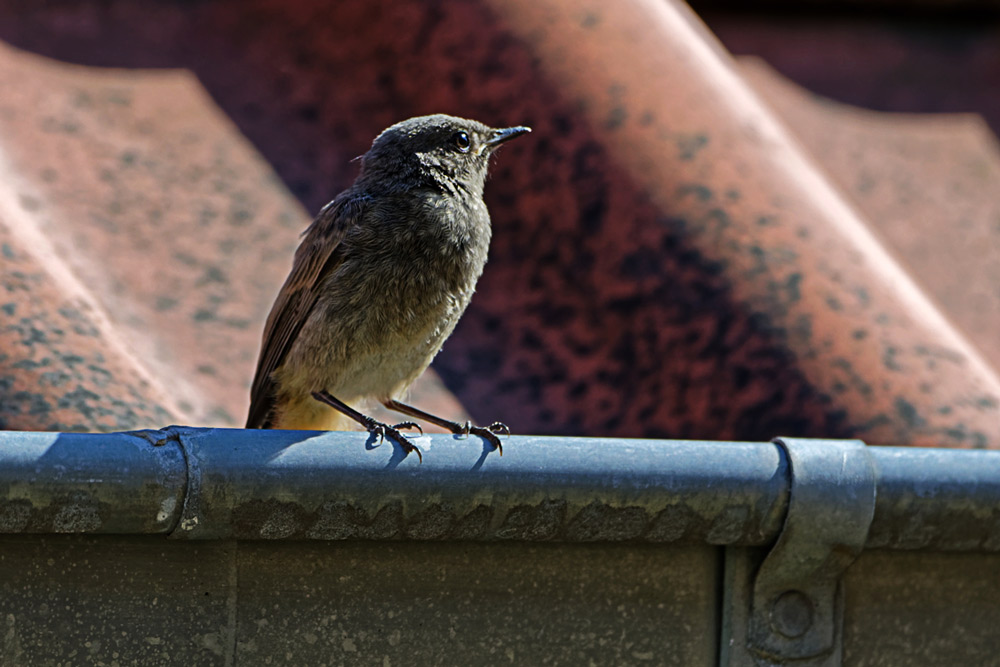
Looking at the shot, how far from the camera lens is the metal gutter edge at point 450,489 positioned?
5.60 ft

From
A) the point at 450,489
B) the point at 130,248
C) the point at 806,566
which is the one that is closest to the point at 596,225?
the point at 130,248

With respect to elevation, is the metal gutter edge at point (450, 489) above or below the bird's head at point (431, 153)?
below

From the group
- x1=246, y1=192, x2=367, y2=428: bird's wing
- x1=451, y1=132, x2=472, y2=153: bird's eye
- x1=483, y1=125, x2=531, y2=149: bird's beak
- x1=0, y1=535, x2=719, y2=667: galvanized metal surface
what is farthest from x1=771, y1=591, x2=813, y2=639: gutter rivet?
x1=451, y1=132, x2=472, y2=153: bird's eye

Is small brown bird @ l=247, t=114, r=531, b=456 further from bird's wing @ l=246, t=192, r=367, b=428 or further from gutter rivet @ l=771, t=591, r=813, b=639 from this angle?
gutter rivet @ l=771, t=591, r=813, b=639

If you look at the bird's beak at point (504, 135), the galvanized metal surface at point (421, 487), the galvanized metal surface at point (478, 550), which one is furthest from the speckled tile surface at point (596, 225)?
the galvanized metal surface at point (421, 487)

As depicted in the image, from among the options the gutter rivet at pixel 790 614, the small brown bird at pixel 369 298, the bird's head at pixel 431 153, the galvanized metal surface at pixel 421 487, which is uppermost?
the bird's head at pixel 431 153

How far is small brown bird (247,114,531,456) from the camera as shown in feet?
10.2

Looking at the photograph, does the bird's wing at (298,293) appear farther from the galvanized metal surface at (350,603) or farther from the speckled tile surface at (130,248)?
the galvanized metal surface at (350,603)

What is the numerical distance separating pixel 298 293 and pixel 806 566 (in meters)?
1.60

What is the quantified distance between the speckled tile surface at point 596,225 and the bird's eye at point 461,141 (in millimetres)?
187

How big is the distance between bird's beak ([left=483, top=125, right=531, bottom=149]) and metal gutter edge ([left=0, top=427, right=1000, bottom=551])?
1495 millimetres

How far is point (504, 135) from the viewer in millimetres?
3297

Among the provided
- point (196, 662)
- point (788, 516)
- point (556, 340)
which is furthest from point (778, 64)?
point (196, 662)

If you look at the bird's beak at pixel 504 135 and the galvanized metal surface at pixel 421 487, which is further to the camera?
the bird's beak at pixel 504 135
